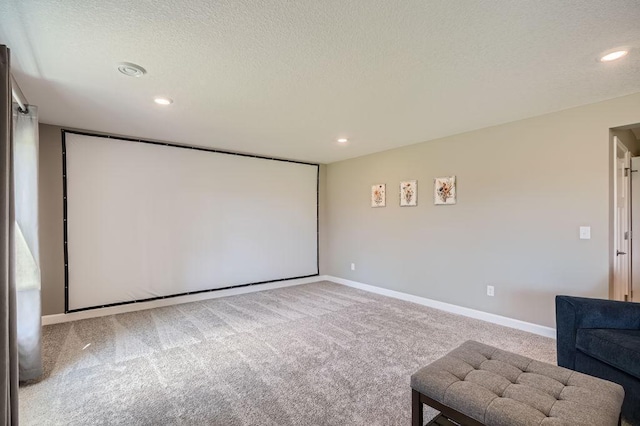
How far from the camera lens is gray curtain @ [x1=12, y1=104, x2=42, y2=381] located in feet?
7.99

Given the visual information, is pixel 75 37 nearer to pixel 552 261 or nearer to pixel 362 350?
pixel 362 350

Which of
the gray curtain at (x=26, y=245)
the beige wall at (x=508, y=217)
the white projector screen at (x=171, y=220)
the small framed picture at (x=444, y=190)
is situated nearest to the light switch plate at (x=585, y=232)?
the beige wall at (x=508, y=217)

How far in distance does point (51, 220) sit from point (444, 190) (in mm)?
5097

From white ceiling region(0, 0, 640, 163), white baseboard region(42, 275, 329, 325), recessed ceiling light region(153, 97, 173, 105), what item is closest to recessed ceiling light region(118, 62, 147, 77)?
white ceiling region(0, 0, 640, 163)

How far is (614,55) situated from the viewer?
2.11 meters

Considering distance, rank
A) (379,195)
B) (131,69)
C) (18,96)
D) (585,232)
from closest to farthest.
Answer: (131,69) < (18,96) < (585,232) < (379,195)

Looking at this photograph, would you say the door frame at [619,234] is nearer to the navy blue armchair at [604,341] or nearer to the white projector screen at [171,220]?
the navy blue armchair at [604,341]

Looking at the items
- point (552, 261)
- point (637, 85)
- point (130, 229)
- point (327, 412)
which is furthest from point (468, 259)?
point (130, 229)

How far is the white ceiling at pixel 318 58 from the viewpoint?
1664mm

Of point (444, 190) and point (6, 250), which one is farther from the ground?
point (444, 190)

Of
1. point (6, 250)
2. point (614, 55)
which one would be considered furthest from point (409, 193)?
point (6, 250)

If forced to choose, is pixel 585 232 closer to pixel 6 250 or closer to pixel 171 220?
pixel 6 250

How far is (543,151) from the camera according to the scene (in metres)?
3.35

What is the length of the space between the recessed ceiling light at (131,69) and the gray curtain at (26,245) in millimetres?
1010
